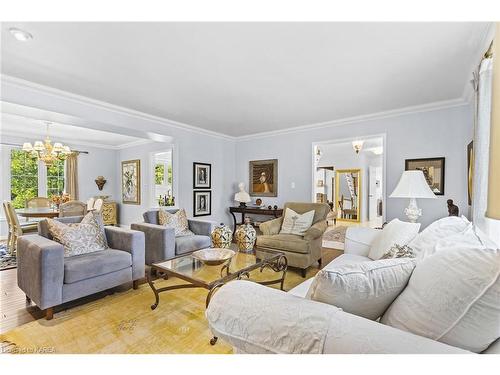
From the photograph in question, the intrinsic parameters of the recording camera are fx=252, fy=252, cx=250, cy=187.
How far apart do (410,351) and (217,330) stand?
0.68 m

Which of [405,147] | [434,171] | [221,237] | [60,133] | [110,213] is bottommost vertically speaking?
[110,213]

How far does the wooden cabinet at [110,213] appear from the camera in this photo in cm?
650

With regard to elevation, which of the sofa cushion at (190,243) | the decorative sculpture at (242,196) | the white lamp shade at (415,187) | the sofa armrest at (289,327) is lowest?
the sofa cushion at (190,243)

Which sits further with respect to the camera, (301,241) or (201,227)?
(201,227)

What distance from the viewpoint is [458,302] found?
2.56 feet

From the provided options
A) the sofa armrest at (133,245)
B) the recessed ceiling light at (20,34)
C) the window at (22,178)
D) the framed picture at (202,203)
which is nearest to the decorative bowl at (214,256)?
the sofa armrest at (133,245)

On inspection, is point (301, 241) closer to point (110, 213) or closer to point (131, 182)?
point (131, 182)

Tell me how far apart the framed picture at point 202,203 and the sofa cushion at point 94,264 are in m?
2.43

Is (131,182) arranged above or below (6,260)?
above

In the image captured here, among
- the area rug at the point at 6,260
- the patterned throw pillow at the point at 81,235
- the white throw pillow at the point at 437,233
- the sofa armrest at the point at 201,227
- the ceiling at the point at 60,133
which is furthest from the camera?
the ceiling at the point at 60,133

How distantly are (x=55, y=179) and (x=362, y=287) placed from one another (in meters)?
7.32

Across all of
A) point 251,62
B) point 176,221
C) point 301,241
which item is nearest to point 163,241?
point 176,221

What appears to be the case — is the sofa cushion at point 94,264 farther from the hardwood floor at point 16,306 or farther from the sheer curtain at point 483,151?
the sheer curtain at point 483,151
